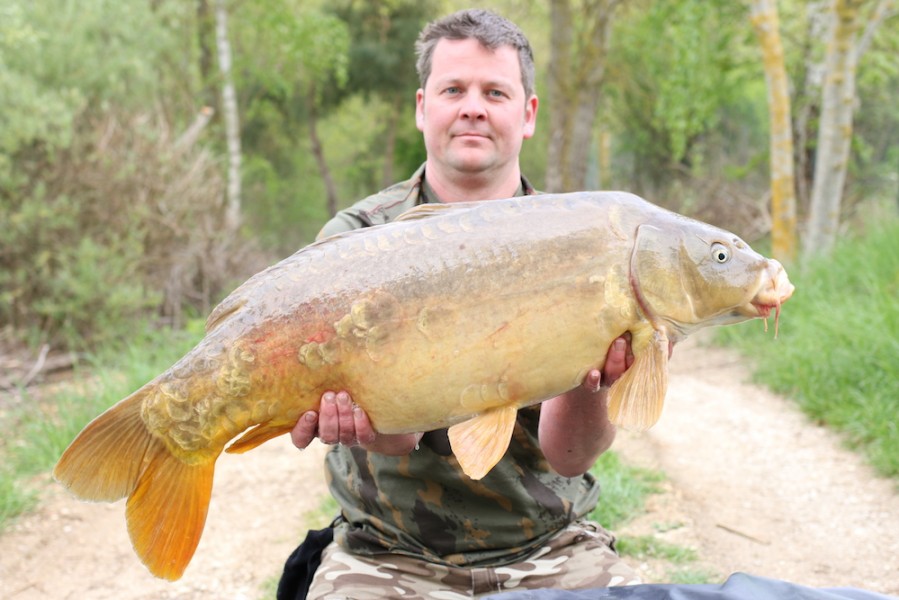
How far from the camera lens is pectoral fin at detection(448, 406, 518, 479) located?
1830mm

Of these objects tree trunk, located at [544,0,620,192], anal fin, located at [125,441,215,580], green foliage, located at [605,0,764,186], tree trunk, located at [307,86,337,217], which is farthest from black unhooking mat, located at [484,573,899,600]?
tree trunk, located at [307,86,337,217]

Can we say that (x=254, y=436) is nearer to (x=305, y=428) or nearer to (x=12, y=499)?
(x=305, y=428)

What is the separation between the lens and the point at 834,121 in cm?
766

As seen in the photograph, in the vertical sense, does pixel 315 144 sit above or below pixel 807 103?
below

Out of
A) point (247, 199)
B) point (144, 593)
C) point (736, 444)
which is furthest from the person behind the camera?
point (247, 199)

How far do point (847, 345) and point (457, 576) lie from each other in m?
3.88

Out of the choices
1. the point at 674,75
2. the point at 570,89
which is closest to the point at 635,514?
the point at 674,75

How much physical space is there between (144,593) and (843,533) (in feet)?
10.1

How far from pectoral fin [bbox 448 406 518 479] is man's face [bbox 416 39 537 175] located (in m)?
0.99

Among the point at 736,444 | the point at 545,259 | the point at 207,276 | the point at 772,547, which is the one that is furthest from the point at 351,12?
the point at 545,259

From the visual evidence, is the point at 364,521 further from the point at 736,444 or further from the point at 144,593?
the point at 736,444

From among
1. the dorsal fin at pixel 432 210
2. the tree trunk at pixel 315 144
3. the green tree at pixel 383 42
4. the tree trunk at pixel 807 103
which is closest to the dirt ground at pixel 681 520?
the dorsal fin at pixel 432 210

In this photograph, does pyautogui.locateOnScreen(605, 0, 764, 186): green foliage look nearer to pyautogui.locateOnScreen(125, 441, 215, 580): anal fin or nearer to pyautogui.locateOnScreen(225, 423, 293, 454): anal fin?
pyautogui.locateOnScreen(225, 423, 293, 454): anal fin

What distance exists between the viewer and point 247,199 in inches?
739
